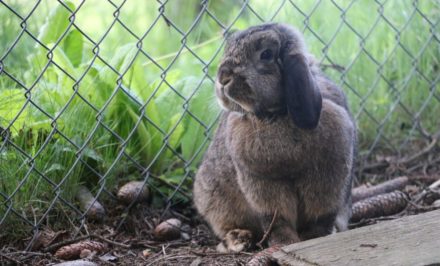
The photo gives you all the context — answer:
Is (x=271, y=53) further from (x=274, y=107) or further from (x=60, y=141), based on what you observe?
(x=60, y=141)

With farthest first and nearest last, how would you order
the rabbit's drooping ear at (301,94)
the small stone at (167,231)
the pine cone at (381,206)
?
the pine cone at (381,206) → the small stone at (167,231) → the rabbit's drooping ear at (301,94)

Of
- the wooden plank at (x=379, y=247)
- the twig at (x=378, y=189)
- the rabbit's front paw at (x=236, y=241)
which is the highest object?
the wooden plank at (x=379, y=247)

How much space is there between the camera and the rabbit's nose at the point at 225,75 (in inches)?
130

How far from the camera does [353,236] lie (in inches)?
126

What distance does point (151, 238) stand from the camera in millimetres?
4090

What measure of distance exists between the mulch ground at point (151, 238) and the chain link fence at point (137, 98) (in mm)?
82

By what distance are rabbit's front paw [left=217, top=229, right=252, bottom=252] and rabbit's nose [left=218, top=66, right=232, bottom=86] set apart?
953mm

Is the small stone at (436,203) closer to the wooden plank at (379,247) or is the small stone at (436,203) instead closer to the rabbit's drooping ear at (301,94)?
the wooden plank at (379,247)

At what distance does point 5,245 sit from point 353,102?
2.67m

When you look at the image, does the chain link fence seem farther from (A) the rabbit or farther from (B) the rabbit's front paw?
(A) the rabbit

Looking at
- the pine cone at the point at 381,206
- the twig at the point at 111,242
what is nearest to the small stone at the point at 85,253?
the twig at the point at 111,242

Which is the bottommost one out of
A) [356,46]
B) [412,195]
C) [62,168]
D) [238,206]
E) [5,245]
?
[5,245]

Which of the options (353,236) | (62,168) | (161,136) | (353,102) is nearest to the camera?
(353,236)

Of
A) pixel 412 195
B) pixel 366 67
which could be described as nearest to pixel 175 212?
pixel 412 195
